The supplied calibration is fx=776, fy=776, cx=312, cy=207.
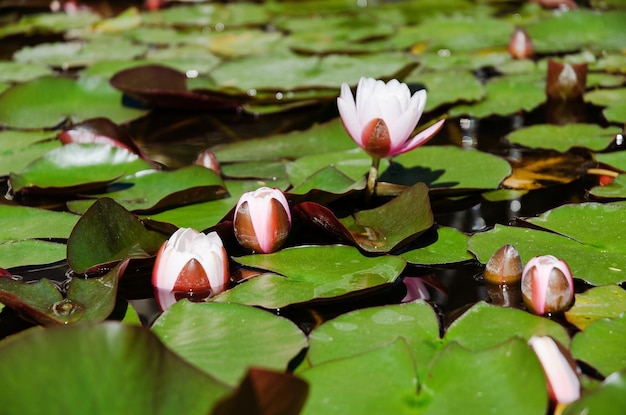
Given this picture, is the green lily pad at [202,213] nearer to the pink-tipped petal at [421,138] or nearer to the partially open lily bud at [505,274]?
the pink-tipped petal at [421,138]

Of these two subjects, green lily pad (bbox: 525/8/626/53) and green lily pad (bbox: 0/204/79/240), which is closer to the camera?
green lily pad (bbox: 0/204/79/240)

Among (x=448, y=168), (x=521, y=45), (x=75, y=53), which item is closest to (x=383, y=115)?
(x=448, y=168)

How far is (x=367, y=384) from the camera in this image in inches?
41.7

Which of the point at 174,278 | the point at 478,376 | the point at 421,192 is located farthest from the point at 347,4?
the point at 478,376

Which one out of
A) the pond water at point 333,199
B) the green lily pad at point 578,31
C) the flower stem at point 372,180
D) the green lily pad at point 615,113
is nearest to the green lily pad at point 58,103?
the pond water at point 333,199

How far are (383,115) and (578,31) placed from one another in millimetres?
2102

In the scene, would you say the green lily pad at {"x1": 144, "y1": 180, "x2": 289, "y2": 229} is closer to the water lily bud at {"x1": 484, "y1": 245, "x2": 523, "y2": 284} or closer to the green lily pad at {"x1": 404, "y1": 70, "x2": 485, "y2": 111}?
the water lily bud at {"x1": 484, "y1": 245, "x2": 523, "y2": 284}

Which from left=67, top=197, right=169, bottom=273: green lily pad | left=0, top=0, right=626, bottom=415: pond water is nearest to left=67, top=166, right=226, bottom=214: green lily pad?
left=0, top=0, right=626, bottom=415: pond water

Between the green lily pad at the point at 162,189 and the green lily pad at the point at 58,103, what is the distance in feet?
2.32

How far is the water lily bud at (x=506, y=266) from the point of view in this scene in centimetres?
139

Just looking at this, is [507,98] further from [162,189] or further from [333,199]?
[162,189]

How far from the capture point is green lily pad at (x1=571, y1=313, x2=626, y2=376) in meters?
1.13

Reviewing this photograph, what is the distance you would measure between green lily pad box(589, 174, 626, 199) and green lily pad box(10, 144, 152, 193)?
108cm

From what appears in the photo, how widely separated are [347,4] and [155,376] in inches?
145
